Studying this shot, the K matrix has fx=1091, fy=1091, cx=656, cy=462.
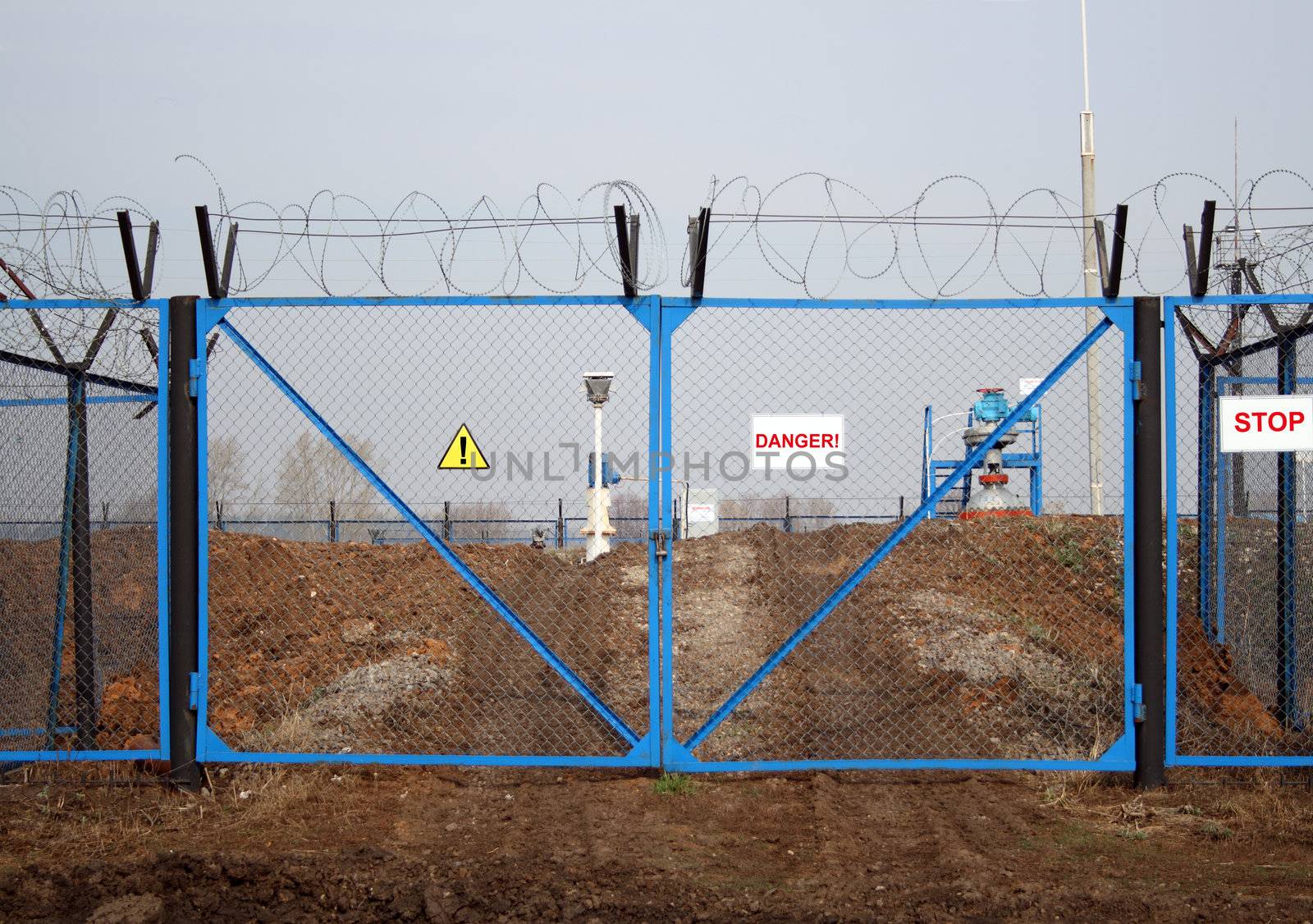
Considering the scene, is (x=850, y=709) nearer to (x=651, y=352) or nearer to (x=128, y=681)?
(x=651, y=352)

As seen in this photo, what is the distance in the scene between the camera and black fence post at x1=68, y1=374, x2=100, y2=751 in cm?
634

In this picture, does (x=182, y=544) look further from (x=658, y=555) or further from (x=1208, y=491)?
(x=1208, y=491)

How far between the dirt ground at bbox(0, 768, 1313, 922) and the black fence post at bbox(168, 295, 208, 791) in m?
0.33

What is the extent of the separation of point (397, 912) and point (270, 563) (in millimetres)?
10540

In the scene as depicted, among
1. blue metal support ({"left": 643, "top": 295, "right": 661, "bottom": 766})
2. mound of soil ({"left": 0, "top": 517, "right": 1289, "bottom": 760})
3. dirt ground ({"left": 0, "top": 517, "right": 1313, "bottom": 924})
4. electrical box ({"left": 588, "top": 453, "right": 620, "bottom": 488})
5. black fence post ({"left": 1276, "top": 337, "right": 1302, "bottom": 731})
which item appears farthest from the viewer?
electrical box ({"left": 588, "top": 453, "right": 620, "bottom": 488})

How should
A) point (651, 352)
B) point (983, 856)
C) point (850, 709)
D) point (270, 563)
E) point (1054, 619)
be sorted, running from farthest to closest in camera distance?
point (270, 563) → point (1054, 619) → point (850, 709) → point (651, 352) → point (983, 856)

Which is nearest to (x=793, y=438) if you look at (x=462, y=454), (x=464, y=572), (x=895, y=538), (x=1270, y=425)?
(x=895, y=538)

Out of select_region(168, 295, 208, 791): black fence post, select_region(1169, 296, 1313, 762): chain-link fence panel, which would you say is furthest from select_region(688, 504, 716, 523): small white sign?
select_region(168, 295, 208, 791): black fence post

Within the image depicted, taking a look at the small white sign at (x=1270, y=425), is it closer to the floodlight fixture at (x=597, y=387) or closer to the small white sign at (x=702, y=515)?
the floodlight fixture at (x=597, y=387)

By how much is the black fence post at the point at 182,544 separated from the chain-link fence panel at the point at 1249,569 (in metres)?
5.37

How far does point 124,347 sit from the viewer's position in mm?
6430

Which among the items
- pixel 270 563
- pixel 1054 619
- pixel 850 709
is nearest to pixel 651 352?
pixel 850 709

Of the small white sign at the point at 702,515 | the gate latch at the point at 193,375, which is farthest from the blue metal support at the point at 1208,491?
the small white sign at the point at 702,515

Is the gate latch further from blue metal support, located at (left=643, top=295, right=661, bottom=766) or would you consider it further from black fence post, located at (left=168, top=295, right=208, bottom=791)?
blue metal support, located at (left=643, top=295, right=661, bottom=766)
